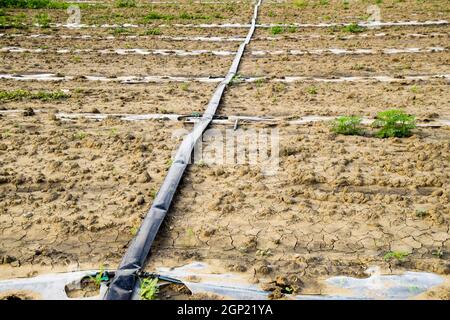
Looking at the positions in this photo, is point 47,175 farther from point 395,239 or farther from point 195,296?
point 395,239

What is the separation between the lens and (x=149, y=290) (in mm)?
2564

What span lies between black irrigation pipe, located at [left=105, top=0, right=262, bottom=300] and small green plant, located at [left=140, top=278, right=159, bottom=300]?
0.07 metres

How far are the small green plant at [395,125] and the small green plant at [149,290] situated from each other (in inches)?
128

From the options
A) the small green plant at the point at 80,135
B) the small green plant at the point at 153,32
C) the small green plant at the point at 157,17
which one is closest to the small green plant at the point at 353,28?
the small green plant at the point at 153,32

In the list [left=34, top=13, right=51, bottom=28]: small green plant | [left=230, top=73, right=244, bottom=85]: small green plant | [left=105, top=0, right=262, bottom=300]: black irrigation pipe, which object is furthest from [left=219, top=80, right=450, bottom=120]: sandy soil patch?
[left=34, top=13, right=51, bottom=28]: small green plant

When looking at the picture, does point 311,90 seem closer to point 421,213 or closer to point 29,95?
point 421,213

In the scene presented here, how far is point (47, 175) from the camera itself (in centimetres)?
400

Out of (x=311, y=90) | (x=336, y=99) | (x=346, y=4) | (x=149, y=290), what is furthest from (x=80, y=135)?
(x=346, y=4)

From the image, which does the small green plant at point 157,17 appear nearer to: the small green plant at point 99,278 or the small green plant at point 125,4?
the small green plant at point 125,4

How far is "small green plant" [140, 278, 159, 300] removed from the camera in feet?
8.35

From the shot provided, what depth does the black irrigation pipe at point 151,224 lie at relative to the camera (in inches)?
102
